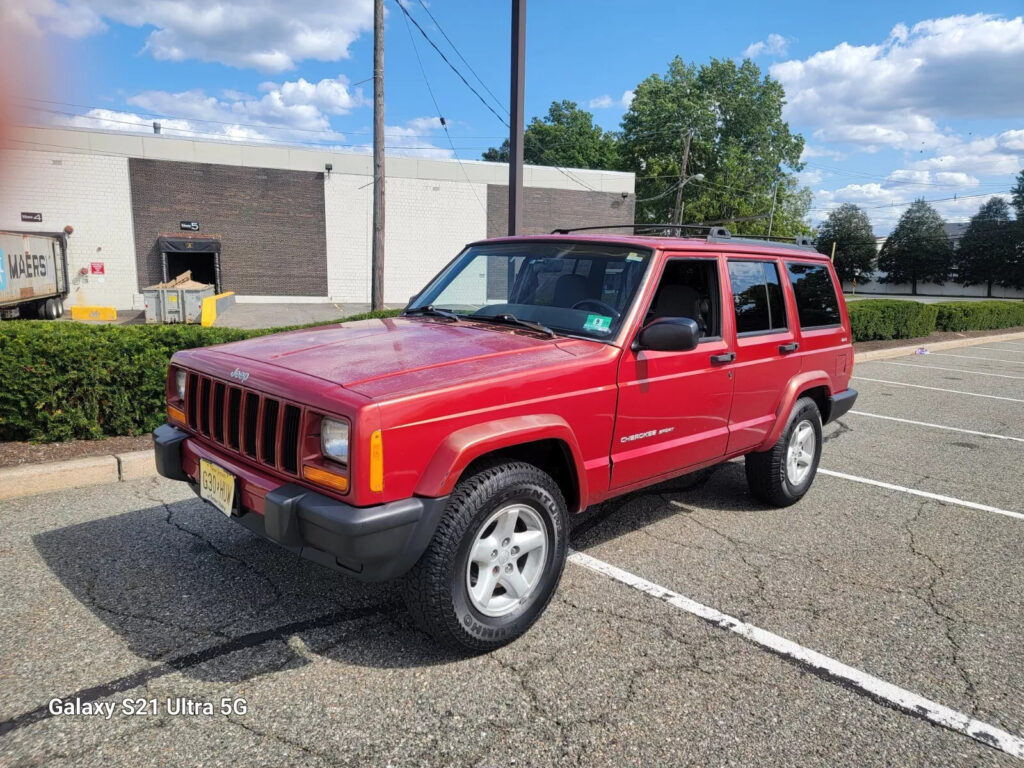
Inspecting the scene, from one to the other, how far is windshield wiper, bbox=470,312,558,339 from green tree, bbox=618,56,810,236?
170 feet

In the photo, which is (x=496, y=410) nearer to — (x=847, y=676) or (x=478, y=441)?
(x=478, y=441)

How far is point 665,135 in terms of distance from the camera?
181ft

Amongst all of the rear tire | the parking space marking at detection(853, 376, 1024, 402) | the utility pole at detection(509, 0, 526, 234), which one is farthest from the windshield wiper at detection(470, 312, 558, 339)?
the parking space marking at detection(853, 376, 1024, 402)

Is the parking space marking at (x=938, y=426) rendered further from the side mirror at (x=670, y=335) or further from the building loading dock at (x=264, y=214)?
the building loading dock at (x=264, y=214)

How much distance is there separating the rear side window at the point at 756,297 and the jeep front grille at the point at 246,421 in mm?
2868

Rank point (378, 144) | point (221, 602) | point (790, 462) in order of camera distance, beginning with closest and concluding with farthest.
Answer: point (221, 602) → point (790, 462) → point (378, 144)

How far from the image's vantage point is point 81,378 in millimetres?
5652

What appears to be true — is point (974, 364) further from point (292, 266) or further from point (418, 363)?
point (292, 266)

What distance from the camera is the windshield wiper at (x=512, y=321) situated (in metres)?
3.67

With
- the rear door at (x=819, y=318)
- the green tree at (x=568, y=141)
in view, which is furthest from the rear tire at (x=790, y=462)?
the green tree at (x=568, y=141)

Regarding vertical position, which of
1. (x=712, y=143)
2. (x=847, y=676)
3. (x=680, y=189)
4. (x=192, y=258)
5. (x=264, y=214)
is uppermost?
(x=712, y=143)

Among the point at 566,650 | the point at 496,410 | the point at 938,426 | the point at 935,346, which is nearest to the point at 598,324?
the point at 496,410

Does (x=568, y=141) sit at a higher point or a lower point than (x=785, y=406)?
higher

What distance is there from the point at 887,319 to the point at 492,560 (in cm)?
1706
